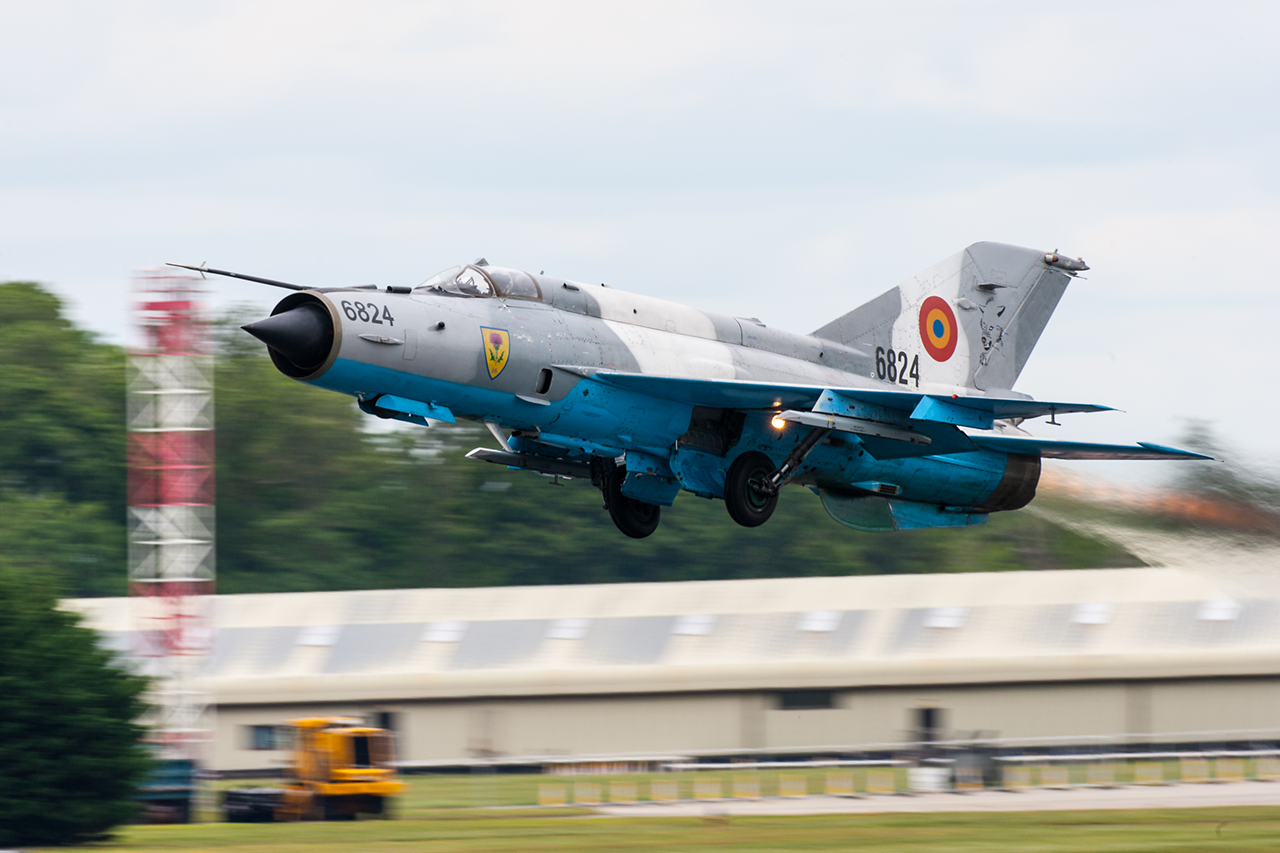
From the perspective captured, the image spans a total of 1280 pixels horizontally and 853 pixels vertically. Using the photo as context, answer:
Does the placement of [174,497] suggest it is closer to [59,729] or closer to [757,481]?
[59,729]

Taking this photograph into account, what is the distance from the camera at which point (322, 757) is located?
89.9 feet

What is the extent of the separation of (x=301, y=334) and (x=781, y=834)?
34.1 feet

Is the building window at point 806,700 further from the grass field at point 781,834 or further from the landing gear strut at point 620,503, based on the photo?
the landing gear strut at point 620,503

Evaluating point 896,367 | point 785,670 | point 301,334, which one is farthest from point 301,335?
point 785,670

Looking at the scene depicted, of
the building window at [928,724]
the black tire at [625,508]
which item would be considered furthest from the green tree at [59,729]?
the building window at [928,724]

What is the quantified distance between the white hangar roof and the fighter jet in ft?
33.8

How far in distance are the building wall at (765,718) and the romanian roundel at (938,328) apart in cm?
1103

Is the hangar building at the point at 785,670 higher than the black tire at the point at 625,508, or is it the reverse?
the black tire at the point at 625,508

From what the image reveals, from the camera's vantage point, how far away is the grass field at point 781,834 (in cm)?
2164

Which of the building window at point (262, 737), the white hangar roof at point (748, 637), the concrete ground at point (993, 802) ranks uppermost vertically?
the white hangar roof at point (748, 637)

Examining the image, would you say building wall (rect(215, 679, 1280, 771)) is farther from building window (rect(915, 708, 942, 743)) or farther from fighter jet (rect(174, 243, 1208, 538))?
fighter jet (rect(174, 243, 1208, 538))

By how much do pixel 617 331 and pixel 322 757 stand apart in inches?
425

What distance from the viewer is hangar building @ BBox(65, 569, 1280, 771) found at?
3316 centimetres

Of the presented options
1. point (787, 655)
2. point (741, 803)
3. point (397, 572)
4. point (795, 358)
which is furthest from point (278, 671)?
point (397, 572)
